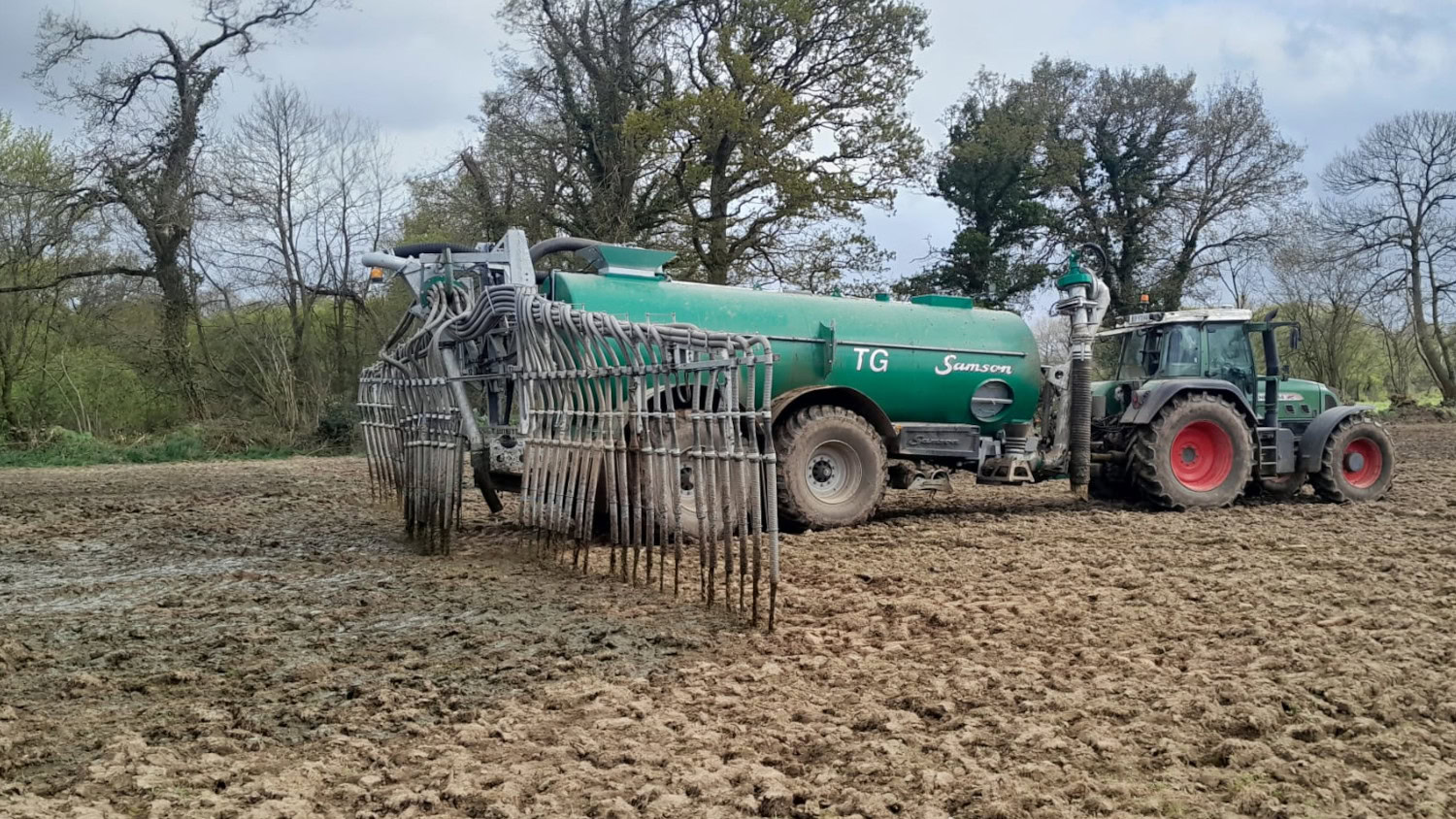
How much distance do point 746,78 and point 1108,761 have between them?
1631cm

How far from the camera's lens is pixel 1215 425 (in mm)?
9688

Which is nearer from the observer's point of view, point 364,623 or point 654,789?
point 654,789

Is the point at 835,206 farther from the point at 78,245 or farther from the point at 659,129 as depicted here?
the point at 78,245

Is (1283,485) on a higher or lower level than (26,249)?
lower

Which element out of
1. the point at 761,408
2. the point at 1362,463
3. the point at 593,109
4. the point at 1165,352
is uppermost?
the point at 593,109

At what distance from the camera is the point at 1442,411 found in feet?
79.1

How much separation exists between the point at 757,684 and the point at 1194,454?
7.10 meters

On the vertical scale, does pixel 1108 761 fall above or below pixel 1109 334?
below

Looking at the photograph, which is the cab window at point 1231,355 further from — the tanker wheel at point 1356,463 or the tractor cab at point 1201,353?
the tanker wheel at point 1356,463

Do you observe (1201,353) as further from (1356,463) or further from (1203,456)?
(1356,463)

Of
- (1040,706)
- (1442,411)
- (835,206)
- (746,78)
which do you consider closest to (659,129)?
(746,78)

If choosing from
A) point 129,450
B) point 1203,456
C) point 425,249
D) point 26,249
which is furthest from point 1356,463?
point 26,249

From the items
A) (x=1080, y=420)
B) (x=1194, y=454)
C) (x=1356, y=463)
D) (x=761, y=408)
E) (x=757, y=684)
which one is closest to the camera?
(x=757, y=684)

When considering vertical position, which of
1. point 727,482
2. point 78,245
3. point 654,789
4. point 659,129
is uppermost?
point 659,129
